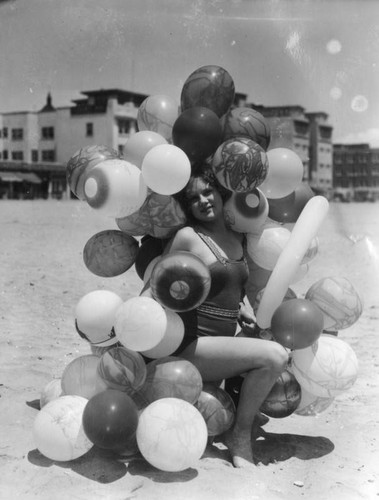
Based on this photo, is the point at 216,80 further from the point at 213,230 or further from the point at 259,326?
the point at 259,326

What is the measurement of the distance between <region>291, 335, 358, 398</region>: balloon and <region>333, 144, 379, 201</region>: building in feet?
186

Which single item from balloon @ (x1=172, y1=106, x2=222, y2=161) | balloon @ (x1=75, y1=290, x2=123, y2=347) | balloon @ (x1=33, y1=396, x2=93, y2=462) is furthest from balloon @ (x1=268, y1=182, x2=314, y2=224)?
balloon @ (x1=33, y1=396, x2=93, y2=462)

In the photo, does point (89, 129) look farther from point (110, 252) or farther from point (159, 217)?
point (159, 217)

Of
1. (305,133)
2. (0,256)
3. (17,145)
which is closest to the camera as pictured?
(0,256)

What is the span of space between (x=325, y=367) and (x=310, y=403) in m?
0.35

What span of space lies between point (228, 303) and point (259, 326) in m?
0.24

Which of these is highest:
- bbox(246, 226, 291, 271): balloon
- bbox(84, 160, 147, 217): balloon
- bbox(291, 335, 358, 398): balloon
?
bbox(84, 160, 147, 217): balloon

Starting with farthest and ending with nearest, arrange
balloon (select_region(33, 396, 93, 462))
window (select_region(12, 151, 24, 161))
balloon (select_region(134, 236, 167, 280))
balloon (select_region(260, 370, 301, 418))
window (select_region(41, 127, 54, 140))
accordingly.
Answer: window (select_region(12, 151, 24, 161))
window (select_region(41, 127, 54, 140))
balloon (select_region(134, 236, 167, 280))
balloon (select_region(260, 370, 301, 418))
balloon (select_region(33, 396, 93, 462))

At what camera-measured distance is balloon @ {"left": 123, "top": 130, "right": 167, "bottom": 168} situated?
333cm

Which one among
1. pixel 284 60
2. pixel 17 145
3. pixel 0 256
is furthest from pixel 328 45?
pixel 17 145

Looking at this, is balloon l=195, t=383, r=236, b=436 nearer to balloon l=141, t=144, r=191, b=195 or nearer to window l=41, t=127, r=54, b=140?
balloon l=141, t=144, r=191, b=195

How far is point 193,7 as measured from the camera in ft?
15.0

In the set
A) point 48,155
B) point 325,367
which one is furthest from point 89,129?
point 325,367

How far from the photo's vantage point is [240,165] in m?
3.15
